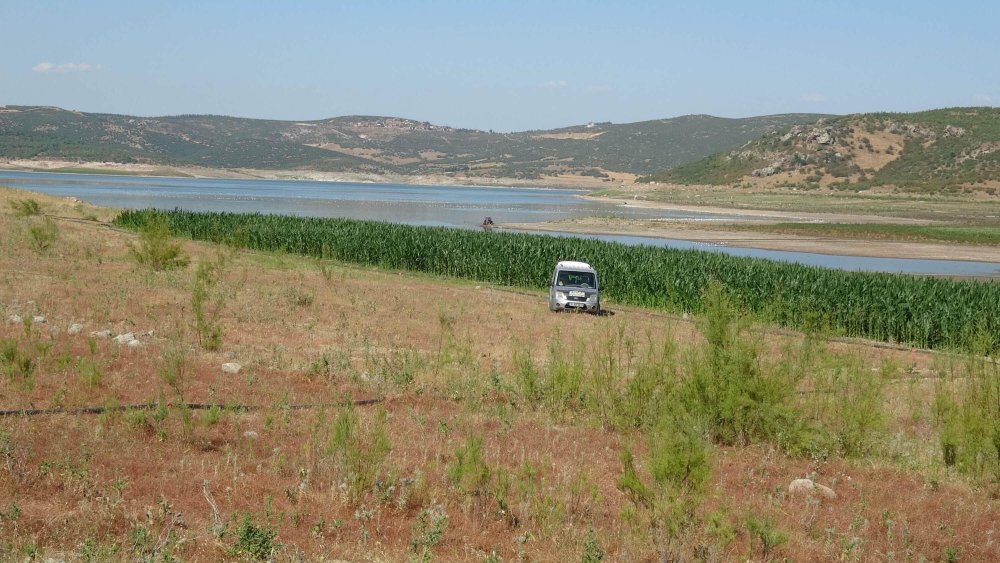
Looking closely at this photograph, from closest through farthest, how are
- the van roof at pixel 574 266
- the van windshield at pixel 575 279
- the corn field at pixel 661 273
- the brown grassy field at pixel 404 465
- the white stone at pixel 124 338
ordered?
the brown grassy field at pixel 404 465 < the white stone at pixel 124 338 < the corn field at pixel 661 273 < the van windshield at pixel 575 279 < the van roof at pixel 574 266

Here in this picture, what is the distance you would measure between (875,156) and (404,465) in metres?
157

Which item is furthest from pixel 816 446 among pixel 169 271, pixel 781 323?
pixel 169 271

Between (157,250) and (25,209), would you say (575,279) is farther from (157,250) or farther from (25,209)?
(25,209)

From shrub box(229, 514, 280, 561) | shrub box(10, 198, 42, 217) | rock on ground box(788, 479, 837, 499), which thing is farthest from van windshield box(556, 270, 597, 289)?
shrub box(10, 198, 42, 217)

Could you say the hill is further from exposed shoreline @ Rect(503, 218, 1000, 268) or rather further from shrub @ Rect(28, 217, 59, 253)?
shrub @ Rect(28, 217, 59, 253)

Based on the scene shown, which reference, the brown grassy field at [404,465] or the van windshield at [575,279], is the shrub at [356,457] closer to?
the brown grassy field at [404,465]

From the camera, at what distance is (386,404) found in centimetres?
1397

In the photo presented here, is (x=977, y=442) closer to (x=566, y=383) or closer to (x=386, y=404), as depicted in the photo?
(x=566, y=383)

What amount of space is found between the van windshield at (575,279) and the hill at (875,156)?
108 meters

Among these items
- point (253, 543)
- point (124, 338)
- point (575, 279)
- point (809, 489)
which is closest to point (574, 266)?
point (575, 279)

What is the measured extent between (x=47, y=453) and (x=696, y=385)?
7.89 m

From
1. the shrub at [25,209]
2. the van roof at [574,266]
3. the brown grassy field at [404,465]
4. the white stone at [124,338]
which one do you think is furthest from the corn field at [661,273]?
the white stone at [124,338]

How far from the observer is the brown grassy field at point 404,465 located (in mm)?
8445

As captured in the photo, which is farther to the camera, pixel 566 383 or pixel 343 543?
pixel 566 383
